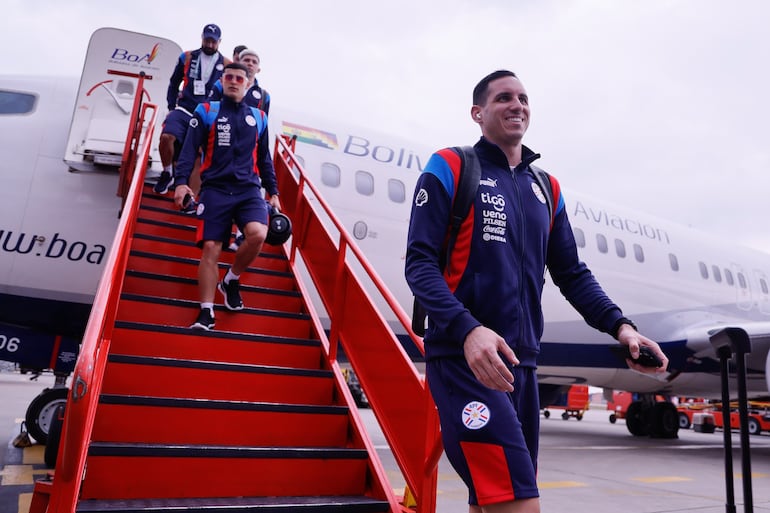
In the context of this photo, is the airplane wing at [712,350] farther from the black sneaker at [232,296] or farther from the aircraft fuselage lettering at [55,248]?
the aircraft fuselage lettering at [55,248]

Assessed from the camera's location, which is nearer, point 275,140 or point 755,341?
point 275,140

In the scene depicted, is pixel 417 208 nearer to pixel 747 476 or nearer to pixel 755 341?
pixel 747 476

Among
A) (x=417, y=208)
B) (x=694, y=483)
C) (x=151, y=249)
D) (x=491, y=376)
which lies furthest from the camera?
(x=694, y=483)

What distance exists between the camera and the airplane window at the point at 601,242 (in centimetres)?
908

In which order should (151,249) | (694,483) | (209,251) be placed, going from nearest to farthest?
(209,251) < (151,249) < (694,483)

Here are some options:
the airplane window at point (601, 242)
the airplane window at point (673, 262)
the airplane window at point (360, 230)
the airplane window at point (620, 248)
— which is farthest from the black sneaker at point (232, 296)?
the airplane window at point (673, 262)

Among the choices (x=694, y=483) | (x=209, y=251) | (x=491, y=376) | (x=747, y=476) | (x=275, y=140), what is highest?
(x=275, y=140)

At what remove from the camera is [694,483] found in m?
6.69

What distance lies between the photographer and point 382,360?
359 centimetres

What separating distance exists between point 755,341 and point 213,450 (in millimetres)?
9088

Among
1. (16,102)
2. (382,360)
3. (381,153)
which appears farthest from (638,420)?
(16,102)

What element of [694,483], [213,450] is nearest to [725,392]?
[213,450]

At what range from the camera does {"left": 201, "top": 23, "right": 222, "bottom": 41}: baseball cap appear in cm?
562

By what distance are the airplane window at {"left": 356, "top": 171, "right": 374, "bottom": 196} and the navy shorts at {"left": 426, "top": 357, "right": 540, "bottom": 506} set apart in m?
5.25
